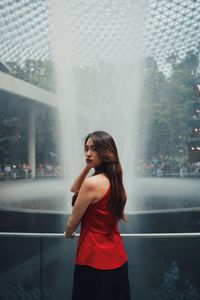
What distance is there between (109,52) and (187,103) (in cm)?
898

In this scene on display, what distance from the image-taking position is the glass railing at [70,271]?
13.0ft

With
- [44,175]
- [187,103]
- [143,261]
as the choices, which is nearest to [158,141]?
[187,103]

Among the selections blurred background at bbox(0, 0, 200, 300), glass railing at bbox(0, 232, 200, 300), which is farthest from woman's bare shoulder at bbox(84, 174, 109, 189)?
blurred background at bbox(0, 0, 200, 300)

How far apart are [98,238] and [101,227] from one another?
8 cm

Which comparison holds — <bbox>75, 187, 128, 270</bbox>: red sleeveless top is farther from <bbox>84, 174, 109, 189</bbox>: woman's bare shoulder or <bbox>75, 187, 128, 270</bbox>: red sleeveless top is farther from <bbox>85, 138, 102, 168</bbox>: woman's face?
<bbox>85, 138, 102, 168</bbox>: woman's face

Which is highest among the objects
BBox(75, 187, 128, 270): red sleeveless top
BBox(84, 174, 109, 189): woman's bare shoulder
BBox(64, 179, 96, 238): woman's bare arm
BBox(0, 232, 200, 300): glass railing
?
BBox(84, 174, 109, 189): woman's bare shoulder

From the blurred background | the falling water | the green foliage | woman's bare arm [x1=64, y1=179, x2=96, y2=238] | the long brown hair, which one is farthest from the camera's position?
the green foliage

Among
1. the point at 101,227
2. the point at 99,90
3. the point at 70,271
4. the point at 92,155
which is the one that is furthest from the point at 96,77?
the point at 101,227

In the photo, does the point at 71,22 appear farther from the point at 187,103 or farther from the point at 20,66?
the point at 187,103

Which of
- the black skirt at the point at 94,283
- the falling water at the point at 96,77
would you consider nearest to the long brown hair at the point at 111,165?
the black skirt at the point at 94,283

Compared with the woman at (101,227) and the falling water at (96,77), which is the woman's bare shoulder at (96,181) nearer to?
the woman at (101,227)

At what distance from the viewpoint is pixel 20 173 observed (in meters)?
29.4

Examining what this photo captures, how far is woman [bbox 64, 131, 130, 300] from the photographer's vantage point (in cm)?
234

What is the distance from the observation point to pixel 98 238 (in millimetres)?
2385
